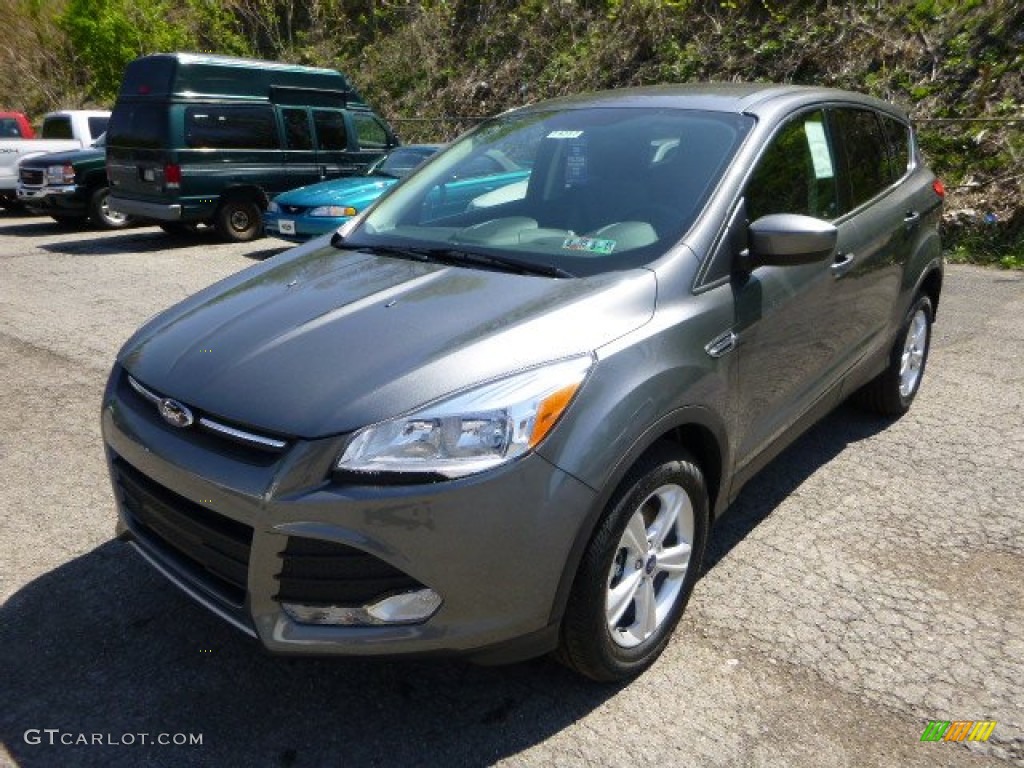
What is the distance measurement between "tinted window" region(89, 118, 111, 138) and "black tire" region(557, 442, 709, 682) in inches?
604

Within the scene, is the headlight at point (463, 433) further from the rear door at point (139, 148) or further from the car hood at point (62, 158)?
the car hood at point (62, 158)

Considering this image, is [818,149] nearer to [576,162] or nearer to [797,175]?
[797,175]

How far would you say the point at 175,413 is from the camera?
241 centimetres

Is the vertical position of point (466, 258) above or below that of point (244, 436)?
above

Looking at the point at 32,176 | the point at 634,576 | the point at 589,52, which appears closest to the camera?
the point at 634,576

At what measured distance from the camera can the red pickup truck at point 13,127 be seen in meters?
15.0

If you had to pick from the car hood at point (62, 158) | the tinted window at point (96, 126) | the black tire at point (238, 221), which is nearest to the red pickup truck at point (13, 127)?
the tinted window at point (96, 126)

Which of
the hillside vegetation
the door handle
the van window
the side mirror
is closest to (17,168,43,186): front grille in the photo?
Result: the van window

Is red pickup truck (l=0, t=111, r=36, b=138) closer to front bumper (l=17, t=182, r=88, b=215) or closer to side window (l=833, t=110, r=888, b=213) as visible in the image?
front bumper (l=17, t=182, r=88, b=215)

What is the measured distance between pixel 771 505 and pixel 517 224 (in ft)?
5.58

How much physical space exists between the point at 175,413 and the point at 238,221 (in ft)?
32.8

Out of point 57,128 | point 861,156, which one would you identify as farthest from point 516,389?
point 57,128

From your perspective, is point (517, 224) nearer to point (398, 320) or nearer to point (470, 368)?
point (398, 320)

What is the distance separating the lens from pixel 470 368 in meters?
2.26
